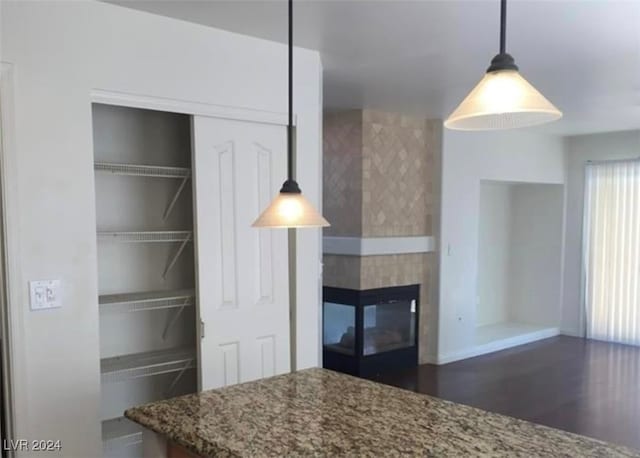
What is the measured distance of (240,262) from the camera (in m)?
3.02

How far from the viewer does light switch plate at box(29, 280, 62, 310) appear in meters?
2.28

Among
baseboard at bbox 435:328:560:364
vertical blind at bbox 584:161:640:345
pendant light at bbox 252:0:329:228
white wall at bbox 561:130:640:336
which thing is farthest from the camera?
white wall at bbox 561:130:640:336

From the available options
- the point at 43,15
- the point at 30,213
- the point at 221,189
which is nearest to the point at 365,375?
the point at 221,189

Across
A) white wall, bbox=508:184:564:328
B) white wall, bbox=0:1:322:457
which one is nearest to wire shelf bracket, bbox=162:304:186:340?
white wall, bbox=0:1:322:457

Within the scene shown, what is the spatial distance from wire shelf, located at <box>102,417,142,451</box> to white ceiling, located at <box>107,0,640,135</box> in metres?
2.15

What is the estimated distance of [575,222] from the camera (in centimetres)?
712

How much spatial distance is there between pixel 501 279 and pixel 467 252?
72.9 inches

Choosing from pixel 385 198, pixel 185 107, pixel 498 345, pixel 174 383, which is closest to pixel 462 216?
pixel 385 198

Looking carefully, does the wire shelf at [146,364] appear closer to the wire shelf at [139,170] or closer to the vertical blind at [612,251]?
the wire shelf at [139,170]

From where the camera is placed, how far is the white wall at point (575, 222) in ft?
23.0

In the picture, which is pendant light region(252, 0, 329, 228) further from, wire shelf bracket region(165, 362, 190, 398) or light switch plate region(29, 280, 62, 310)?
wire shelf bracket region(165, 362, 190, 398)

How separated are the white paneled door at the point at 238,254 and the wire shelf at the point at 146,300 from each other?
20cm

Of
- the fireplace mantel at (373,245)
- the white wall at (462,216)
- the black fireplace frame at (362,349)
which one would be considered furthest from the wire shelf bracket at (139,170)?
the white wall at (462,216)

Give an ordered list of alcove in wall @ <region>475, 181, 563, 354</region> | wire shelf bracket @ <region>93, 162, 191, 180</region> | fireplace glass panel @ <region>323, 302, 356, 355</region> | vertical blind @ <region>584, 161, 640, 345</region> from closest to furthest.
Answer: wire shelf bracket @ <region>93, 162, 191, 180</region> < fireplace glass panel @ <region>323, 302, 356, 355</region> < vertical blind @ <region>584, 161, 640, 345</region> < alcove in wall @ <region>475, 181, 563, 354</region>
